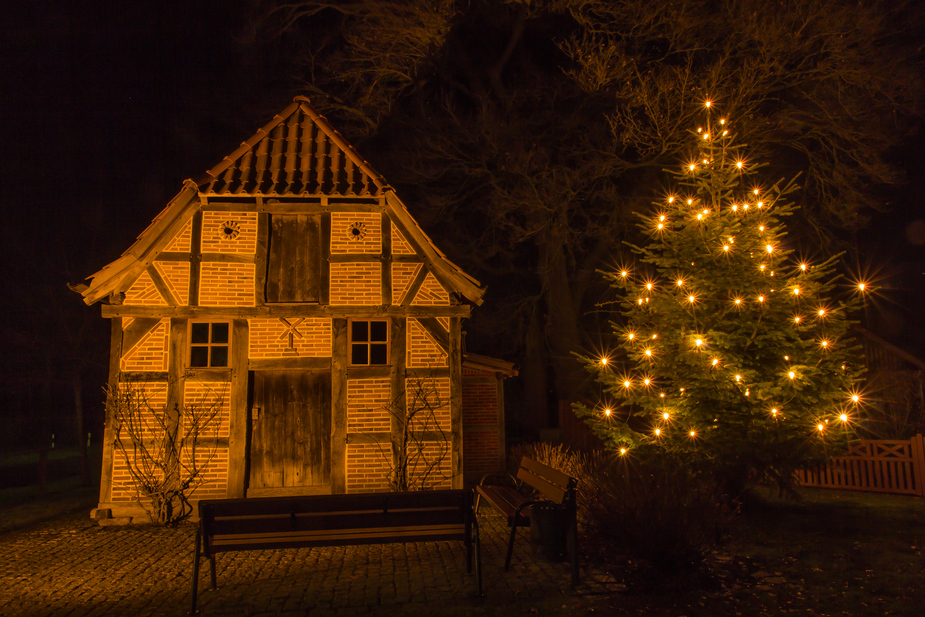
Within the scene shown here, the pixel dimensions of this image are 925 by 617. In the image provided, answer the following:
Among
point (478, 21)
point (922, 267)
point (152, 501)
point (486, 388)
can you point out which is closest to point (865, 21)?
point (478, 21)

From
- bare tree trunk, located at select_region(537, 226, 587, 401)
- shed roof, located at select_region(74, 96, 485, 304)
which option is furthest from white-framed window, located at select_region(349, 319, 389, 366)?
bare tree trunk, located at select_region(537, 226, 587, 401)

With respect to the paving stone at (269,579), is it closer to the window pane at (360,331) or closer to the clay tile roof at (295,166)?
the window pane at (360,331)

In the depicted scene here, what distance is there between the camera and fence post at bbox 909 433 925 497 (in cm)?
1025

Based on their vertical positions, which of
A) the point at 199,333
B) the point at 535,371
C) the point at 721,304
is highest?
the point at 721,304

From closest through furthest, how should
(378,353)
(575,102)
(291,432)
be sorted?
(291,432), (378,353), (575,102)

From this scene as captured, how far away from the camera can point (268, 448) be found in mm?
9477

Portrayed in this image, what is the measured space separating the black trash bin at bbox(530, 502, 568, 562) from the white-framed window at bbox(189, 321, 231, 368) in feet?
18.6

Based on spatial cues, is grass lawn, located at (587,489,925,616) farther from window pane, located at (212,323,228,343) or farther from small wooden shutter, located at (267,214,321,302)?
window pane, located at (212,323,228,343)

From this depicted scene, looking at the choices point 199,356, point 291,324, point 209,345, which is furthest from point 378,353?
point 199,356

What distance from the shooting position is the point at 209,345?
946cm

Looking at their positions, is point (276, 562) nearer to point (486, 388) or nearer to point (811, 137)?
point (486, 388)

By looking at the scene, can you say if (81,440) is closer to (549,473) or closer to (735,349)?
(549,473)

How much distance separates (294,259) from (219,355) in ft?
6.33

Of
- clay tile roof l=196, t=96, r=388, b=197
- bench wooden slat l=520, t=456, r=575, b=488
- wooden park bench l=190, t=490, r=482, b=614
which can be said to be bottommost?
wooden park bench l=190, t=490, r=482, b=614
